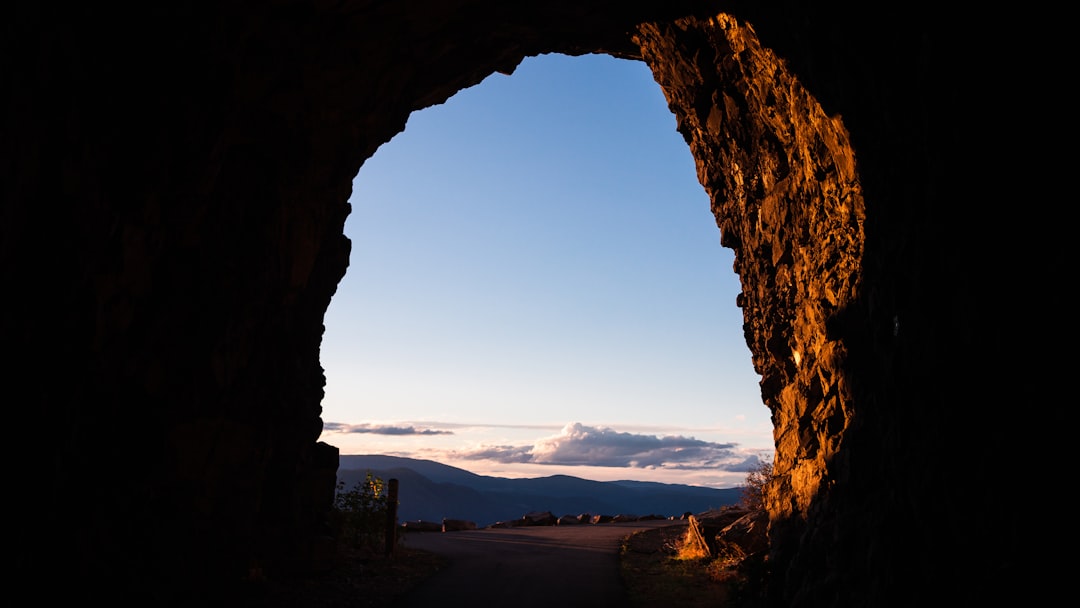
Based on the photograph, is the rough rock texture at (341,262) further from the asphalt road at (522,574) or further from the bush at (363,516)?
the asphalt road at (522,574)

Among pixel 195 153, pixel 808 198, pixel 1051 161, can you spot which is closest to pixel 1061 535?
pixel 1051 161

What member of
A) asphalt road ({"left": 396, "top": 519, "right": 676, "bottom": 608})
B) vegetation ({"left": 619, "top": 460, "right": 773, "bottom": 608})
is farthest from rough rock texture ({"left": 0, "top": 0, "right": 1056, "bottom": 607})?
asphalt road ({"left": 396, "top": 519, "right": 676, "bottom": 608})

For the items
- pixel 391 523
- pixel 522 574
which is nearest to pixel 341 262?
pixel 391 523

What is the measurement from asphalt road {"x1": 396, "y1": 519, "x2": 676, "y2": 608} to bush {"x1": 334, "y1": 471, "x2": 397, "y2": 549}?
2171 millimetres

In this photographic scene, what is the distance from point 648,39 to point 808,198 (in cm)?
655

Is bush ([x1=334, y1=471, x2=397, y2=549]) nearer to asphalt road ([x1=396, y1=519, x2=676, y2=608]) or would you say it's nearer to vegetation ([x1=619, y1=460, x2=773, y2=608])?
asphalt road ([x1=396, y1=519, x2=676, y2=608])

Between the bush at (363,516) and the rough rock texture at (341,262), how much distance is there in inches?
84.8

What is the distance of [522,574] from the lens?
1730 centimetres

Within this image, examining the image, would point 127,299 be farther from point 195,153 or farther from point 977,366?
point 977,366

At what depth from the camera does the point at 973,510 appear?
6.35m

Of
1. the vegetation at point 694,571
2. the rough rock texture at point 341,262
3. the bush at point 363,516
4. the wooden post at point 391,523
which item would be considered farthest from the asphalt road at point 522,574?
the rough rock texture at point 341,262

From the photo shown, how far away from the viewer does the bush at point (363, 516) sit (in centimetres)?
2045

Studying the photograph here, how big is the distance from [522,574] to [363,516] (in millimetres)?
5447

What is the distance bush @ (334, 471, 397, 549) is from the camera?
2045cm
